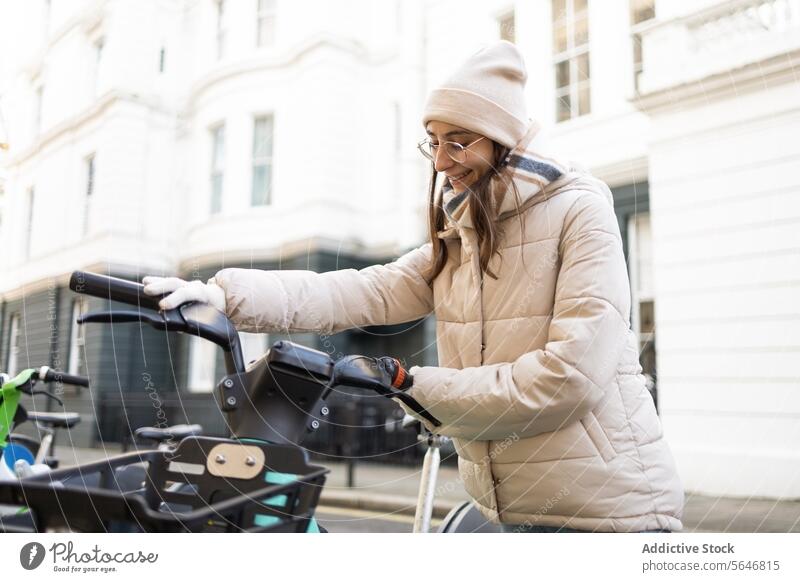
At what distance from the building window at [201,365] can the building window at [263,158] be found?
384mm

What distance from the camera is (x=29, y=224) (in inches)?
65.6

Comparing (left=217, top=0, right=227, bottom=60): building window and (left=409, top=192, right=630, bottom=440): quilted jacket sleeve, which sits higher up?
(left=217, top=0, right=227, bottom=60): building window

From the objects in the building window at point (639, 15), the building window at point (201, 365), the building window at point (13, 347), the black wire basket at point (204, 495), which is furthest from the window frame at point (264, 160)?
the building window at point (639, 15)

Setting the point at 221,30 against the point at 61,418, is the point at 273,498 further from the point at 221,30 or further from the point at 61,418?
the point at 221,30

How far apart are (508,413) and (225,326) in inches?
16.1

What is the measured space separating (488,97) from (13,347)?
1.26m

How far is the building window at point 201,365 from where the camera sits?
150cm

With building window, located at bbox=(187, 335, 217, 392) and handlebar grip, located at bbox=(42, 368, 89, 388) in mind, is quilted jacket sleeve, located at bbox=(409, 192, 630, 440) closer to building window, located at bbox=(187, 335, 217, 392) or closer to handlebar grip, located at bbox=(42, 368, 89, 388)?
building window, located at bbox=(187, 335, 217, 392)

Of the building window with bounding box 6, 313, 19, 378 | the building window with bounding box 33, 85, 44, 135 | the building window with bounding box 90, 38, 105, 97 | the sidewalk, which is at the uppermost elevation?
the building window with bounding box 90, 38, 105, 97

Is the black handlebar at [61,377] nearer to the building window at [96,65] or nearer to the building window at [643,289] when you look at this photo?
the building window at [96,65]

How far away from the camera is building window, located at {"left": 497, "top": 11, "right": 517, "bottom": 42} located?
1714 millimetres

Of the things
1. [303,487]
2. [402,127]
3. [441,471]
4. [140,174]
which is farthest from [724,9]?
[441,471]

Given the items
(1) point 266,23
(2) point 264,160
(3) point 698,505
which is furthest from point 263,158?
(3) point 698,505

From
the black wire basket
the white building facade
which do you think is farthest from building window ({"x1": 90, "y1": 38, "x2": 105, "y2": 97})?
the black wire basket
